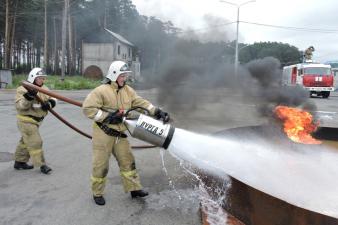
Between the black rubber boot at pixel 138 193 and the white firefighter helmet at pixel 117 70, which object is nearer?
the white firefighter helmet at pixel 117 70

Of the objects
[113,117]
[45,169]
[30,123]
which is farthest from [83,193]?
[30,123]

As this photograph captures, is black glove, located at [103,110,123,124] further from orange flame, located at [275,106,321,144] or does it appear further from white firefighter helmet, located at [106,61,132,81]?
orange flame, located at [275,106,321,144]

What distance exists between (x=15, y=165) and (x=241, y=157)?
3.39m

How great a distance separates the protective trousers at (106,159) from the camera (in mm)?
4367

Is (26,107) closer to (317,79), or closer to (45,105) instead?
(45,105)

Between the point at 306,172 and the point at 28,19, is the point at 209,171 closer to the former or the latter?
the point at 306,172

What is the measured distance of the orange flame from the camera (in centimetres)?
600

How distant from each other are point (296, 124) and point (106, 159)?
3127 millimetres

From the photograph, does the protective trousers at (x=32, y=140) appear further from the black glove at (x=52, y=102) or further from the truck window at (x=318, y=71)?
the truck window at (x=318, y=71)

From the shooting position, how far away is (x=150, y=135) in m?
4.13

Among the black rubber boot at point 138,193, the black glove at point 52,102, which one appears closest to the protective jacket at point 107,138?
the black rubber boot at point 138,193

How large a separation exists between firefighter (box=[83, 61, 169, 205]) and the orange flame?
2.49 m

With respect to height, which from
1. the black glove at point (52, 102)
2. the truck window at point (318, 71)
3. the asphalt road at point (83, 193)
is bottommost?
the asphalt road at point (83, 193)

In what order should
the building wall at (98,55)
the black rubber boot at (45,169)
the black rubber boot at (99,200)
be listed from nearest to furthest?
the black rubber boot at (99,200)
the black rubber boot at (45,169)
the building wall at (98,55)
